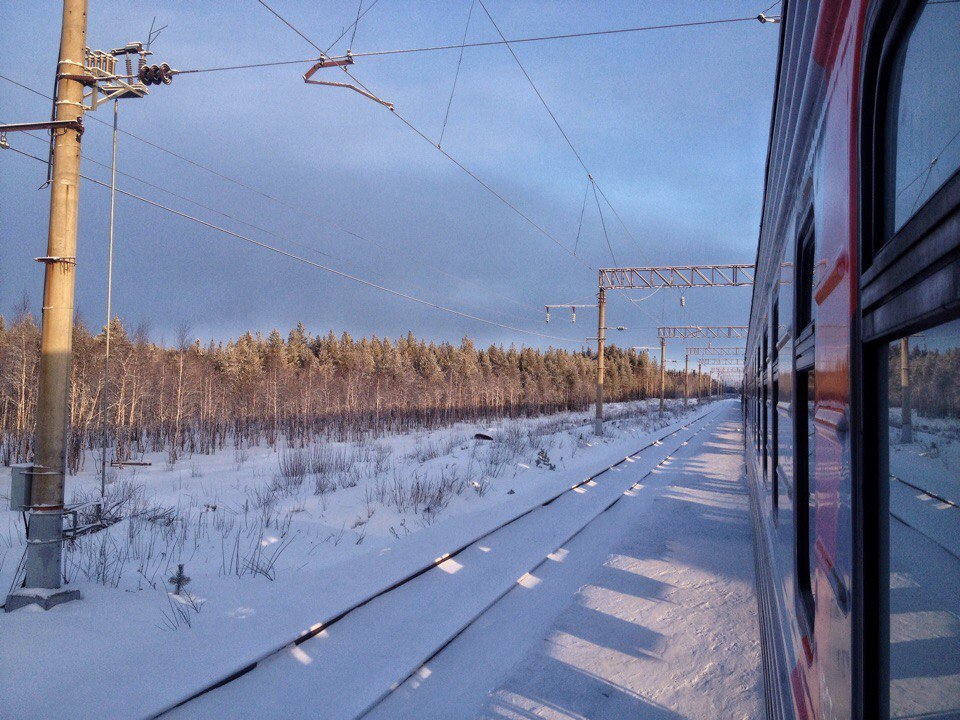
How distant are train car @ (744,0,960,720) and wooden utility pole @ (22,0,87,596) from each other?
20.6ft

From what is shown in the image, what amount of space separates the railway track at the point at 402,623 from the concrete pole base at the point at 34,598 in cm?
233

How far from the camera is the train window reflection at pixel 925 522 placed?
2.75ft

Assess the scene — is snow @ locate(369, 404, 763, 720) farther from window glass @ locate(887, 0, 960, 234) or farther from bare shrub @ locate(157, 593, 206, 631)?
window glass @ locate(887, 0, 960, 234)

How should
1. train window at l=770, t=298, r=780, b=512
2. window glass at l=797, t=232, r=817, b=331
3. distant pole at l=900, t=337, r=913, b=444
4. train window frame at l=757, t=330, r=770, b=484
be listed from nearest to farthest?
distant pole at l=900, t=337, r=913, b=444 → window glass at l=797, t=232, r=817, b=331 → train window at l=770, t=298, r=780, b=512 → train window frame at l=757, t=330, r=770, b=484

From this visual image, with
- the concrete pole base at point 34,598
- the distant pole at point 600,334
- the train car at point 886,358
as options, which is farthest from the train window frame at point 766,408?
the distant pole at point 600,334

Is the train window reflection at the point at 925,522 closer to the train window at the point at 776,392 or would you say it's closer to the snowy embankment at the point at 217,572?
the train window at the point at 776,392

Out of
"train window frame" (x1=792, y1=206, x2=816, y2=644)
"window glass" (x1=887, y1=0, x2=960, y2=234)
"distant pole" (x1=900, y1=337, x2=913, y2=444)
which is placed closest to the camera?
"window glass" (x1=887, y1=0, x2=960, y2=234)

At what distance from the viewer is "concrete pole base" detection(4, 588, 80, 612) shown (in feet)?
17.7

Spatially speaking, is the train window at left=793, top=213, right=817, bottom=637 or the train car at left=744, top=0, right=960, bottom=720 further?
the train window at left=793, top=213, right=817, bottom=637

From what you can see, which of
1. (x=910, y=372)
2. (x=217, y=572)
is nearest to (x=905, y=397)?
(x=910, y=372)

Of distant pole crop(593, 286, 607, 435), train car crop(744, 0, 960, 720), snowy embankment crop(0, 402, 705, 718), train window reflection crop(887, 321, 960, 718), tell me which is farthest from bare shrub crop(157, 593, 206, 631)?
distant pole crop(593, 286, 607, 435)

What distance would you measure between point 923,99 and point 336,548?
7974mm

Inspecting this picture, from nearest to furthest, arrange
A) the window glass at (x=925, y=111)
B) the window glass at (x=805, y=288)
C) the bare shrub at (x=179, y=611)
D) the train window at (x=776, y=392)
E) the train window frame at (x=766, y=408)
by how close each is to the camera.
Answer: the window glass at (x=925, y=111), the window glass at (x=805, y=288), the train window at (x=776, y=392), the bare shrub at (x=179, y=611), the train window frame at (x=766, y=408)

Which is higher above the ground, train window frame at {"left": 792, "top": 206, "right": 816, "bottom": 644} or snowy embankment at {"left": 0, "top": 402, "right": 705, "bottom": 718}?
train window frame at {"left": 792, "top": 206, "right": 816, "bottom": 644}
